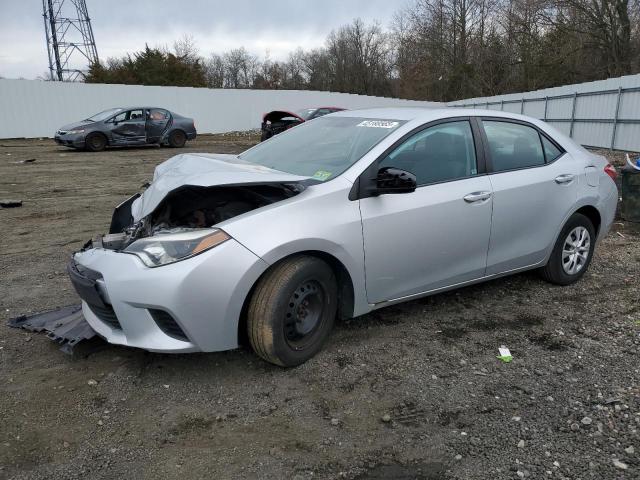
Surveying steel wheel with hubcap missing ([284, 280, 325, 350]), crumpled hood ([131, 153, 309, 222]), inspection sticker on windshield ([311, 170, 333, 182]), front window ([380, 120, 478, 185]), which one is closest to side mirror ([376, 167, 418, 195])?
front window ([380, 120, 478, 185])

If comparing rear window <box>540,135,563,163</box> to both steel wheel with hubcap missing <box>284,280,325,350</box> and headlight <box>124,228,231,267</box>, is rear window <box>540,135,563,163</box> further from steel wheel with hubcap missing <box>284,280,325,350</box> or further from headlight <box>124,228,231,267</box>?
headlight <box>124,228,231,267</box>

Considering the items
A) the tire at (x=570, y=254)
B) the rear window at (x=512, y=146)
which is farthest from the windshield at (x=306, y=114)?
the tire at (x=570, y=254)

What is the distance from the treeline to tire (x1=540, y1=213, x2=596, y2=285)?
2623 cm

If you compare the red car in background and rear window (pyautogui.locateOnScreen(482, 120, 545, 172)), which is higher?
rear window (pyautogui.locateOnScreen(482, 120, 545, 172))

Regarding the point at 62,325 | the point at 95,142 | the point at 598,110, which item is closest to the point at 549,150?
the point at 62,325

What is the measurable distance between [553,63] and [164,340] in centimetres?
3365

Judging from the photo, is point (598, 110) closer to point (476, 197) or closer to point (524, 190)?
point (524, 190)

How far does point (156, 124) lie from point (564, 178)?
16147 mm

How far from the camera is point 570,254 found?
4695 mm

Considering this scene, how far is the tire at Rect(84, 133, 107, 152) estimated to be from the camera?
1669 cm

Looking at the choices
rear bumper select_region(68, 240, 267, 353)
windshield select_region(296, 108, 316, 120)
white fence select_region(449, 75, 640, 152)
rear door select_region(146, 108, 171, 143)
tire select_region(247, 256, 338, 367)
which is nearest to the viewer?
rear bumper select_region(68, 240, 267, 353)

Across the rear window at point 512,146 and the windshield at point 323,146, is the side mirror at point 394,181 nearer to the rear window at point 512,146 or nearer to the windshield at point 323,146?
the windshield at point 323,146

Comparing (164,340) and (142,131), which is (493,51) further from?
(164,340)

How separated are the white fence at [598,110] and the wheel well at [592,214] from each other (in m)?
13.4
